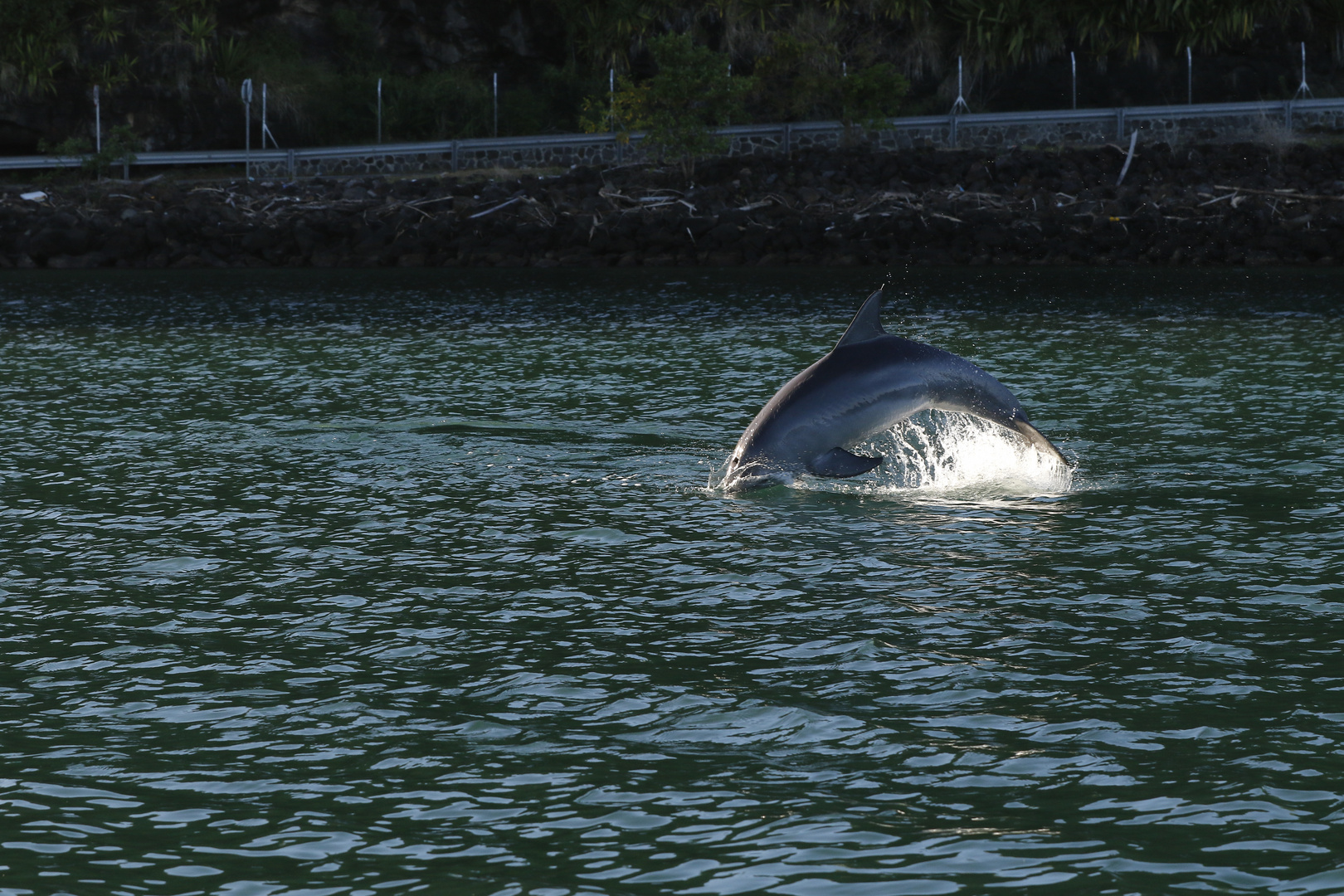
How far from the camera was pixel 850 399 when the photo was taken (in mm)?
13180

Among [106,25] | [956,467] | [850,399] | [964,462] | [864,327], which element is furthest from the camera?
[106,25]

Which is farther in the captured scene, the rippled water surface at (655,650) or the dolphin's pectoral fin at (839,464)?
the dolphin's pectoral fin at (839,464)

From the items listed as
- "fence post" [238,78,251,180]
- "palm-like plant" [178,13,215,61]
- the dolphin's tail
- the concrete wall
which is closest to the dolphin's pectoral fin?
the dolphin's tail

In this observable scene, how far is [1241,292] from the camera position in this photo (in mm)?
34250

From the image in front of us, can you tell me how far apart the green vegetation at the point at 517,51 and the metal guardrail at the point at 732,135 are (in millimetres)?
1337

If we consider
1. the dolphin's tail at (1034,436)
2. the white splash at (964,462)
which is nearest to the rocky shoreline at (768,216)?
the white splash at (964,462)

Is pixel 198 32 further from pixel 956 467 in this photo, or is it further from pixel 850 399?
pixel 850 399

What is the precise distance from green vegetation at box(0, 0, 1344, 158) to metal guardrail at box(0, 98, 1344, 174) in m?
1.34

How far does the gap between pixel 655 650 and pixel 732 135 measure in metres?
44.2

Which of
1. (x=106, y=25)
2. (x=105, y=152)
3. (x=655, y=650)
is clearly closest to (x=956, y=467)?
(x=655, y=650)

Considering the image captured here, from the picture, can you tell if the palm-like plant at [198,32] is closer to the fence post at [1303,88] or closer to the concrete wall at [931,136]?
the concrete wall at [931,136]

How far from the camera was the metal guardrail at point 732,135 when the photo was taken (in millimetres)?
51094

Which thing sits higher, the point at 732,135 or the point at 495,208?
the point at 732,135

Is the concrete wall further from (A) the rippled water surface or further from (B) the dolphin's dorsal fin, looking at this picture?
(B) the dolphin's dorsal fin
